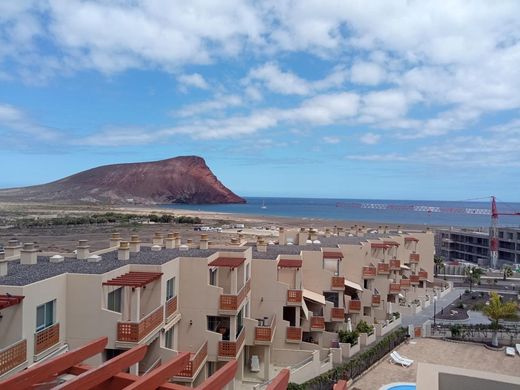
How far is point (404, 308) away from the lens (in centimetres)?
3575

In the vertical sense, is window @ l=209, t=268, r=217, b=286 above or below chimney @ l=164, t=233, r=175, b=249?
below

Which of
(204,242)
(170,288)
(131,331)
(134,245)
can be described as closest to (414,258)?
(204,242)

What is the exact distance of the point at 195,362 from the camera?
17703 mm

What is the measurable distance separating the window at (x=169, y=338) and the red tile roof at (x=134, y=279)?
3023mm

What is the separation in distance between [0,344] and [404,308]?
30262 millimetres

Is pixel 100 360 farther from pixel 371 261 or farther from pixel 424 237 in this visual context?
pixel 424 237

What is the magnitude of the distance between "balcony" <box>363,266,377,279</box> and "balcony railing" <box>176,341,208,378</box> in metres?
15.3

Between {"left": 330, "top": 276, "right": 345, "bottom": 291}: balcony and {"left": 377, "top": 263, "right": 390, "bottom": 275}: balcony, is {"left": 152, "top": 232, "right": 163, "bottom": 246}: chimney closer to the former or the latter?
{"left": 330, "top": 276, "right": 345, "bottom": 291}: balcony

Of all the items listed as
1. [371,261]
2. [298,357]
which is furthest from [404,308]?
[298,357]

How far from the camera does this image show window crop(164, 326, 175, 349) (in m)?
18.7

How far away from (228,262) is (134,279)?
5542mm

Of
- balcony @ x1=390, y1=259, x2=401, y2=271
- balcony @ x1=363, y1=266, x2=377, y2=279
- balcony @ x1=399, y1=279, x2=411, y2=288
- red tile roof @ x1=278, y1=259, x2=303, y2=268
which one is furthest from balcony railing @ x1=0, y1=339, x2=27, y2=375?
balcony @ x1=399, y1=279, x2=411, y2=288

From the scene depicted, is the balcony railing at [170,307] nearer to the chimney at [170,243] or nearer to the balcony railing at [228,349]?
the balcony railing at [228,349]

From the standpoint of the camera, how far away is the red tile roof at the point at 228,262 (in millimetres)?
20344
